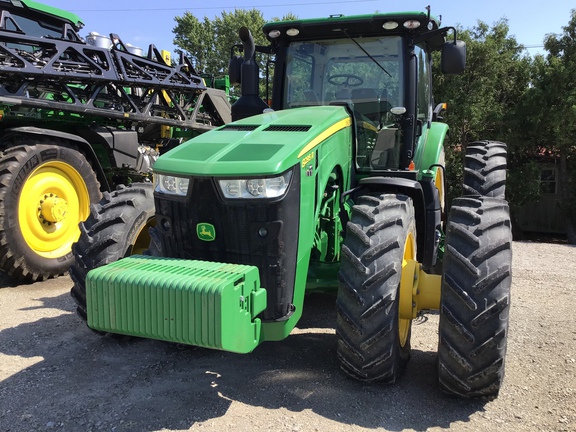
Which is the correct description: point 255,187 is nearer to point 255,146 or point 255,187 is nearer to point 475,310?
point 255,146

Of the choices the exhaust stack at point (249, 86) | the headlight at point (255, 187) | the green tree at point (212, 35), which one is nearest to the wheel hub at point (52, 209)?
the exhaust stack at point (249, 86)

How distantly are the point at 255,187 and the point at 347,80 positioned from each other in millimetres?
2062

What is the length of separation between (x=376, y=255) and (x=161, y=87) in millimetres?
5617

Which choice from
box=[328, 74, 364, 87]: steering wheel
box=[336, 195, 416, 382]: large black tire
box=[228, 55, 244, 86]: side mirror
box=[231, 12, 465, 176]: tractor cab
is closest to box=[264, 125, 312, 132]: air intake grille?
box=[336, 195, 416, 382]: large black tire

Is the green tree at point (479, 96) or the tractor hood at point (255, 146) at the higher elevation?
the green tree at point (479, 96)

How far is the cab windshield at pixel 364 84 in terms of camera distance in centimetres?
434

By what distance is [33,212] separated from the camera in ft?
18.9

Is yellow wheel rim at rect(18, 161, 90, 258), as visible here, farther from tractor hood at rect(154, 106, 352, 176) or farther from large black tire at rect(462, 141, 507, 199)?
large black tire at rect(462, 141, 507, 199)

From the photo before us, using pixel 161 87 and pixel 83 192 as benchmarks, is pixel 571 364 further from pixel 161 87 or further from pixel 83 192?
pixel 161 87

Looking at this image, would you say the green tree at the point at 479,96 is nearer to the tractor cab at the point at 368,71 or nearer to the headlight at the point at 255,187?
the tractor cab at the point at 368,71

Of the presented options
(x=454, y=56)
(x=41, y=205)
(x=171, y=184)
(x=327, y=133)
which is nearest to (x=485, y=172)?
(x=454, y=56)

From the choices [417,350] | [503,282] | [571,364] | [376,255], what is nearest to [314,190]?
[376,255]

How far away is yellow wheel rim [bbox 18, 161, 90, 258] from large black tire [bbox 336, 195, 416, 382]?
13.5 ft

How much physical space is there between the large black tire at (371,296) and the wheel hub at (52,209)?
4106mm
